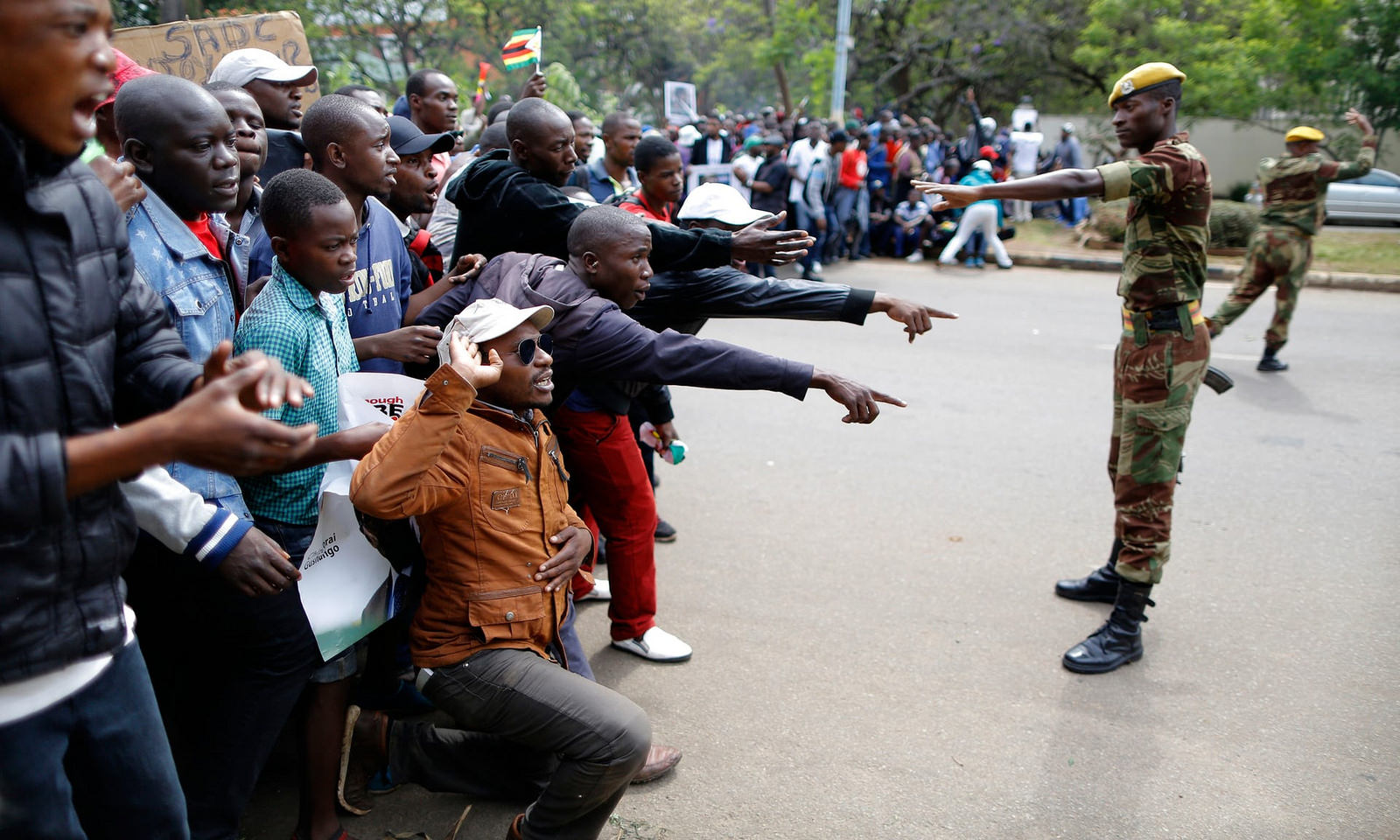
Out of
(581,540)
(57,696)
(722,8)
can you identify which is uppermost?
(722,8)

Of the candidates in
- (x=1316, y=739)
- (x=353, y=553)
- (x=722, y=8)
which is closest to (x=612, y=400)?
(x=353, y=553)

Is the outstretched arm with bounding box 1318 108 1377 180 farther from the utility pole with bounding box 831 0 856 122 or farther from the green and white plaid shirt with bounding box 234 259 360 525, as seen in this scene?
the utility pole with bounding box 831 0 856 122

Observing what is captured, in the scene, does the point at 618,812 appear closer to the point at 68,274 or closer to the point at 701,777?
the point at 701,777

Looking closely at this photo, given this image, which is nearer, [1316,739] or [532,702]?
[532,702]

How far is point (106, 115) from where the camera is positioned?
2.92 meters

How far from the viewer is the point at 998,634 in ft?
13.3

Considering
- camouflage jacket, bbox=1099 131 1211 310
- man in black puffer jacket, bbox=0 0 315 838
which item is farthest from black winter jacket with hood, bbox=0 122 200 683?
camouflage jacket, bbox=1099 131 1211 310

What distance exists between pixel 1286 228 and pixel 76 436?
8443 mm

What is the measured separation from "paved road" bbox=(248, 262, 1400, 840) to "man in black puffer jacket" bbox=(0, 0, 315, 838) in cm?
130

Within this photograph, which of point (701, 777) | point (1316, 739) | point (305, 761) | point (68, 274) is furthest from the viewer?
point (1316, 739)

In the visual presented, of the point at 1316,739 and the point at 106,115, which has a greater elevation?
the point at 106,115

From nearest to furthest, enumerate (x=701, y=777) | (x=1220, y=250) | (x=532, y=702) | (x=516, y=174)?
(x=532, y=702) < (x=701, y=777) < (x=516, y=174) < (x=1220, y=250)

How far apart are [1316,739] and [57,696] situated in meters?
3.57

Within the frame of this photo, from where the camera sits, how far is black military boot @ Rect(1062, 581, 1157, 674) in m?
3.82
